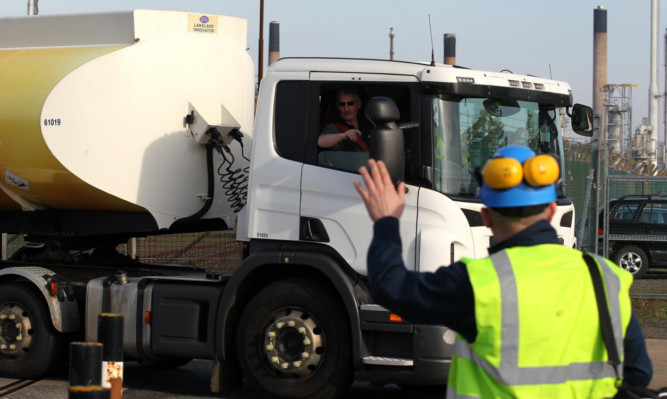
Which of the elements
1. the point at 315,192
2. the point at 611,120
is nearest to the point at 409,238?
the point at 315,192

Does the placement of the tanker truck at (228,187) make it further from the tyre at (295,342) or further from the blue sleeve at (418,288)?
the blue sleeve at (418,288)

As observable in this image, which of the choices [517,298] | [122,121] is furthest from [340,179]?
[517,298]

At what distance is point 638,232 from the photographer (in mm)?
14250

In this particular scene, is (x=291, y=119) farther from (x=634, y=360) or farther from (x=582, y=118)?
(x=634, y=360)

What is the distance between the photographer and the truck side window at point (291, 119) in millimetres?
6852

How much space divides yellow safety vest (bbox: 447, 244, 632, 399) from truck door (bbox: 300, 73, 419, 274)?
3.77m

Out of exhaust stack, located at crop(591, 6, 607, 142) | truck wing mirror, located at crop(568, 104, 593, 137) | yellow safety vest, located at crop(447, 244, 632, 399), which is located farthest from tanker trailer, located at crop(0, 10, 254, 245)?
exhaust stack, located at crop(591, 6, 607, 142)

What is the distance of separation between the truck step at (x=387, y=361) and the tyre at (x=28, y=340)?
3.18m

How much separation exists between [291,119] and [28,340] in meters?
3.36

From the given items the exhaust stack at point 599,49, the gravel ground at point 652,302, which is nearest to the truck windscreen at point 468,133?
the gravel ground at point 652,302

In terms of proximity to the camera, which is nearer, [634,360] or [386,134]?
[634,360]

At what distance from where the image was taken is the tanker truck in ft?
21.1

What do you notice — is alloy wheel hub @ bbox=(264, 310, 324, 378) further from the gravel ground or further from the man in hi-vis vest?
the gravel ground

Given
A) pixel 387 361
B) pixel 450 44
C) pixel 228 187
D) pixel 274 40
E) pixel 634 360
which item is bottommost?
pixel 387 361
